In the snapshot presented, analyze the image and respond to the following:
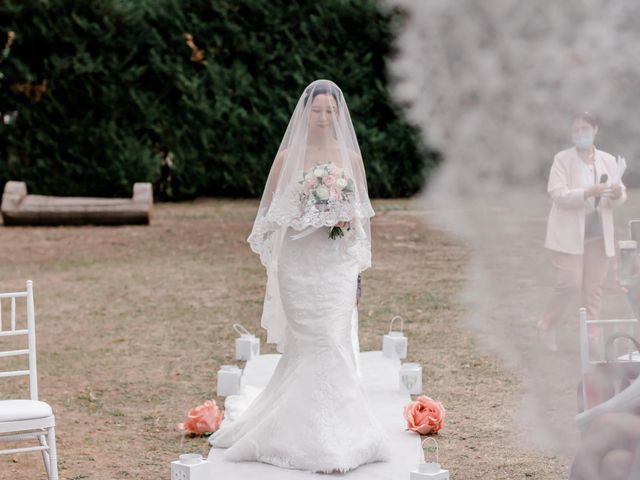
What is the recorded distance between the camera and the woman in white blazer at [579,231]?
195 cm

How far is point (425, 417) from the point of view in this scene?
→ 5.80m

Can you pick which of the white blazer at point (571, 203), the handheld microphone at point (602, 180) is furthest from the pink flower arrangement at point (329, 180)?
the handheld microphone at point (602, 180)

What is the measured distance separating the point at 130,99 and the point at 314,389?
11354 millimetres

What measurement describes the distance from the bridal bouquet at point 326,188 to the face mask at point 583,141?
385 cm

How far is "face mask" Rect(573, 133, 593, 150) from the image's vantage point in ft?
5.53

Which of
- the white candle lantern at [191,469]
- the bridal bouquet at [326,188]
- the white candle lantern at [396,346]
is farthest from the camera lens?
the white candle lantern at [396,346]

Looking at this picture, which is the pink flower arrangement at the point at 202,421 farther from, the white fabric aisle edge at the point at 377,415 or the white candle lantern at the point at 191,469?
the white candle lantern at the point at 191,469

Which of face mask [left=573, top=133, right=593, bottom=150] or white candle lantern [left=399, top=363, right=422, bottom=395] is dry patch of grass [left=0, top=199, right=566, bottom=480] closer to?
white candle lantern [left=399, top=363, right=422, bottom=395]

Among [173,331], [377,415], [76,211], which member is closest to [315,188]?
[377,415]

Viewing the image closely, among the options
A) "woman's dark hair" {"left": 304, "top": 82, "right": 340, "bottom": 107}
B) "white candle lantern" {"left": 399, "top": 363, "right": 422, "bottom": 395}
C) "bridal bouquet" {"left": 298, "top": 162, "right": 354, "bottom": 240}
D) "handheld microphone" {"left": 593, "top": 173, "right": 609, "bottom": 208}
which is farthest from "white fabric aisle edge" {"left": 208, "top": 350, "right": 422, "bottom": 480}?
"handheld microphone" {"left": 593, "top": 173, "right": 609, "bottom": 208}

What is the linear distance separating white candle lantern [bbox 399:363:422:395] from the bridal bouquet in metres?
1.32

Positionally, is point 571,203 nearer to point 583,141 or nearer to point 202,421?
point 583,141

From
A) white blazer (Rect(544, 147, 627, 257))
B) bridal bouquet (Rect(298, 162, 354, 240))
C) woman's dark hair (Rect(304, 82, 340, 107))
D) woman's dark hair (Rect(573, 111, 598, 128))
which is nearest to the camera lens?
woman's dark hair (Rect(573, 111, 598, 128))

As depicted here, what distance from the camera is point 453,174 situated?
1.78 meters
